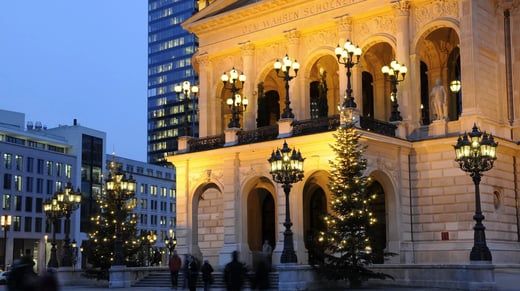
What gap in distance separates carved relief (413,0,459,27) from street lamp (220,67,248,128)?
10.7 m

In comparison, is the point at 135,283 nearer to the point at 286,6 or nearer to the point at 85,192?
the point at 286,6

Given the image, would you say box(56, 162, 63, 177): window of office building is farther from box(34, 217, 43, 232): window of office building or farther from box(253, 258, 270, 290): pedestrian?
box(253, 258, 270, 290): pedestrian

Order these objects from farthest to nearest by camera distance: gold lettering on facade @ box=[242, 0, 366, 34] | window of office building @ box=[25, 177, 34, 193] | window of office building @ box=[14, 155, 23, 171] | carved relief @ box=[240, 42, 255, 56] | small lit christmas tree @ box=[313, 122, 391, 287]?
window of office building @ box=[25, 177, 34, 193], window of office building @ box=[14, 155, 23, 171], carved relief @ box=[240, 42, 255, 56], gold lettering on facade @ box=[242, 0, 366, 34], small lit christmas tree @ box=[313, 122, 391, 287]

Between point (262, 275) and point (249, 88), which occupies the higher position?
point (249, 88)

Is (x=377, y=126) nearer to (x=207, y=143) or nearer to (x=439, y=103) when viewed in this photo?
(x=439, y=103)

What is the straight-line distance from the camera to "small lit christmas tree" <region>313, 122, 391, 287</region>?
36.8m

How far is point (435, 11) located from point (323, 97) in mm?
9473

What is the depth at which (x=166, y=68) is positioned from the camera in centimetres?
18388

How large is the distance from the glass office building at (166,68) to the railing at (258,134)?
128 meters

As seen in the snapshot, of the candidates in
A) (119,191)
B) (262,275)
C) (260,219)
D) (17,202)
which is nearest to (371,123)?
(260,219)

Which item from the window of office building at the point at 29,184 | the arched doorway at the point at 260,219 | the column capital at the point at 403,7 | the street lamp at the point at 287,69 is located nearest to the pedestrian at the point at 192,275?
the street lamp at the point at 287,69

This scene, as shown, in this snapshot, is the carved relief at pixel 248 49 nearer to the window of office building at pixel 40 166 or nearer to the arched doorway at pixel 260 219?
the arched doorway at pixel 260 219

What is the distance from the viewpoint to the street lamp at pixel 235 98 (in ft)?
155

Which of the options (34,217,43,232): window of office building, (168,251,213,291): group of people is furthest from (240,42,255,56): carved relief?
(34,217,43,232): window of office building
